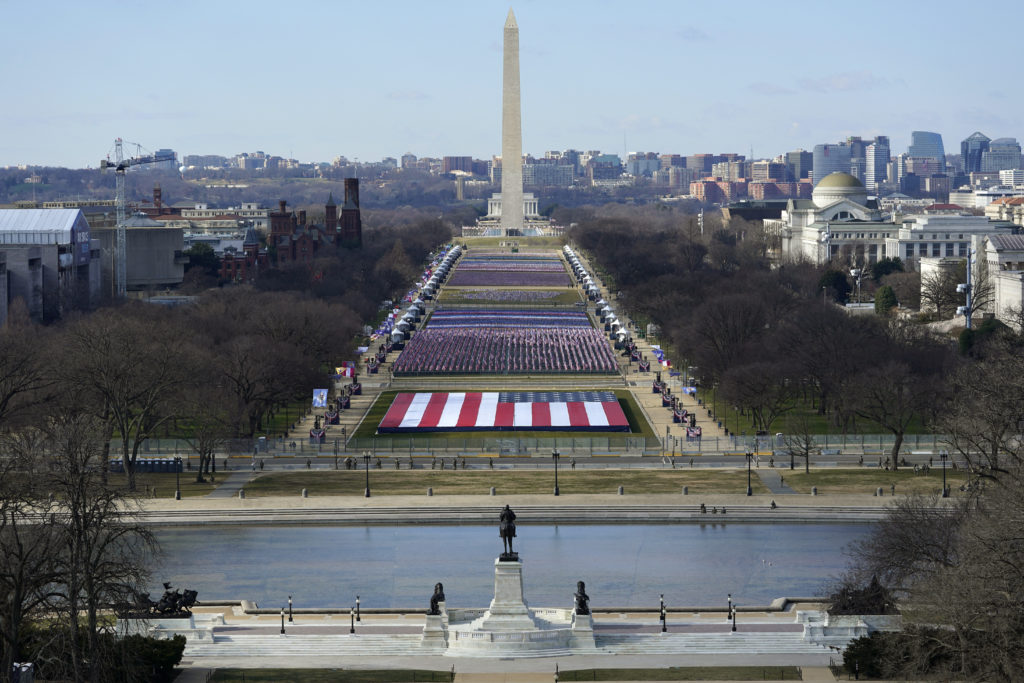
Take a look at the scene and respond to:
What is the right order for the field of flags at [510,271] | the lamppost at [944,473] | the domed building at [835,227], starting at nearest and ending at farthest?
the lamppost at [944,473]
the field of flags at [510,271]
the domed building at [835,227]

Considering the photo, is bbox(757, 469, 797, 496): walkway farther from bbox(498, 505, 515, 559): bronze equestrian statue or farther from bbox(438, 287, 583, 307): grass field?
bbox(438, 287, 583, 307): grass field

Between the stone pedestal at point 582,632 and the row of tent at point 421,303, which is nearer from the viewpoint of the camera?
the stone pedestal at point 582,632

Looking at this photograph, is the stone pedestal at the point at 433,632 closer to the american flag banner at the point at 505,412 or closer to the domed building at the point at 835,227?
the american flag banner at the point at 505,412

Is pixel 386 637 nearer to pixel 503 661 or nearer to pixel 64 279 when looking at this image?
pixel 503 661

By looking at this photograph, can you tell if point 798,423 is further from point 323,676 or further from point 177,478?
point 323,676

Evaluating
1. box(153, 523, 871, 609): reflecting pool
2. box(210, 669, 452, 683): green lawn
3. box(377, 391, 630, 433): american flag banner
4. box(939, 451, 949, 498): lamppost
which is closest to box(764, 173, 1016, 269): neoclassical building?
box(377, 391, 630, 433): american flag banner

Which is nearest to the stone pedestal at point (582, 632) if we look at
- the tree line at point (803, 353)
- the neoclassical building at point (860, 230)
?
the tree line at point (803, 353)

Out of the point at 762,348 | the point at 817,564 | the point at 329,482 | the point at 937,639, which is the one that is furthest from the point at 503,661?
the point at 762,348
